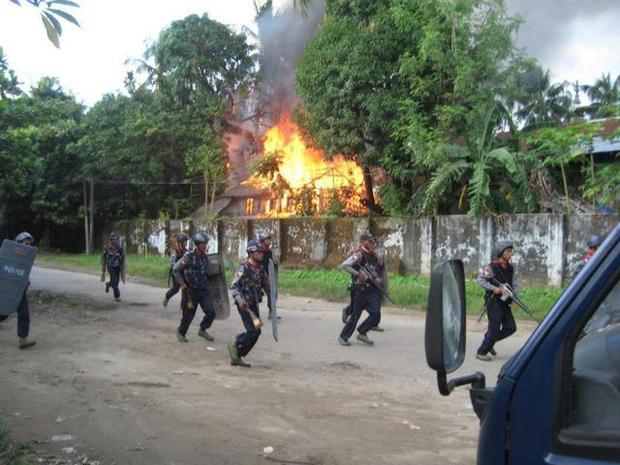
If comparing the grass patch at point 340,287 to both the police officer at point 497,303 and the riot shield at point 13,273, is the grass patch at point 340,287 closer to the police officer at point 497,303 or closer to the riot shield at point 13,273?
the police officer at point 497,303

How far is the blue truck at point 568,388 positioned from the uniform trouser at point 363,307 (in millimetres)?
7467

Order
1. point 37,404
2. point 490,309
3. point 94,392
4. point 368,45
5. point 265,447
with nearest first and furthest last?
point 265,447
point 37,404
point 94,392
point 490,309
point 368,45

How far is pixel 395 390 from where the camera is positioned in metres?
7.11

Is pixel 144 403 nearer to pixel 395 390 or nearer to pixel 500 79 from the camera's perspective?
pixel 395 390

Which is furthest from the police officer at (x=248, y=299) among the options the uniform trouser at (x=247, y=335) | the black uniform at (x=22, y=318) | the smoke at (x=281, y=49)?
the smoke at (x=281, y=49)

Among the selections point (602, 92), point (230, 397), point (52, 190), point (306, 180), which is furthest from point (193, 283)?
point (602, 92)

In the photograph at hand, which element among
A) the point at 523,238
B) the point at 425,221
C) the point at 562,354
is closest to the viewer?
the point at 562,354

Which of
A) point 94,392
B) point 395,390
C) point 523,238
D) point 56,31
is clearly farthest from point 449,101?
point 56,31

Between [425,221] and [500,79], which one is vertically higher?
[500,79]

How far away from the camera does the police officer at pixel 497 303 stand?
27.7 feet

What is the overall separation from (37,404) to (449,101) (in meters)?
14.6

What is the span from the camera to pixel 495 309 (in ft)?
27.9

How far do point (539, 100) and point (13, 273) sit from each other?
65.3 ft

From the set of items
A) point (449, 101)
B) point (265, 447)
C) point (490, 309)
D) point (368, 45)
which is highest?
point (368, 45)
